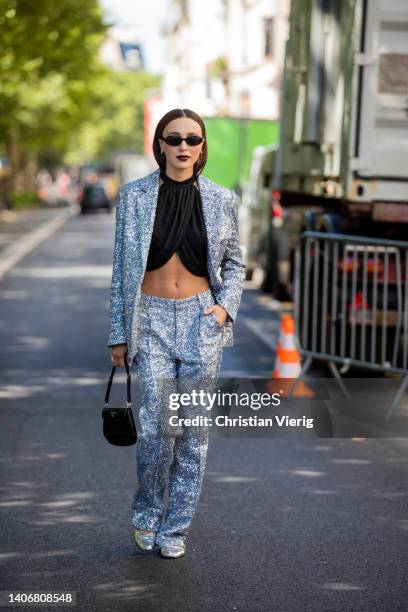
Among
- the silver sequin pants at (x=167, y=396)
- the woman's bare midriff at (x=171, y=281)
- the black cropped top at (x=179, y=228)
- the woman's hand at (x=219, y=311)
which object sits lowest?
the silver sequin pants at (x=167, y=396)

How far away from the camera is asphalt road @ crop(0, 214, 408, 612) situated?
205 inches

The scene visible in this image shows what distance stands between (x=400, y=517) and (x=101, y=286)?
14.9m

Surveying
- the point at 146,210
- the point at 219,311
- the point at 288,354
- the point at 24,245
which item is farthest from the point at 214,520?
the point at 24,245

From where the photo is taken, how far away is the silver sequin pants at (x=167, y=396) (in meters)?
5.49

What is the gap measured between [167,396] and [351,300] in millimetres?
4735

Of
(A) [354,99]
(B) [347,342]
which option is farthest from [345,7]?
(B) [347,342]

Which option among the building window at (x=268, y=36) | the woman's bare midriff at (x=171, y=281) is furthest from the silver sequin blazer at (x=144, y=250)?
the building window at (x=268, y=36)

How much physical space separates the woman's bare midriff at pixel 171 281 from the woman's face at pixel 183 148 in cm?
38

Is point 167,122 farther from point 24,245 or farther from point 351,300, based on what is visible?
point 24,245

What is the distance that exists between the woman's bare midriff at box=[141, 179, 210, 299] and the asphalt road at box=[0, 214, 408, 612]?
3.71 ft

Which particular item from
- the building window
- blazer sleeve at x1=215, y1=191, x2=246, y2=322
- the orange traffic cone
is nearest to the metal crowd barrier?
the orange traffic cone

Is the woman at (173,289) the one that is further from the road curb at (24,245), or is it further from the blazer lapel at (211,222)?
the road curb at (24,245)

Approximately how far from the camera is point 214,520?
638cm

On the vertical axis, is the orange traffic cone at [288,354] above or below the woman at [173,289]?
below
